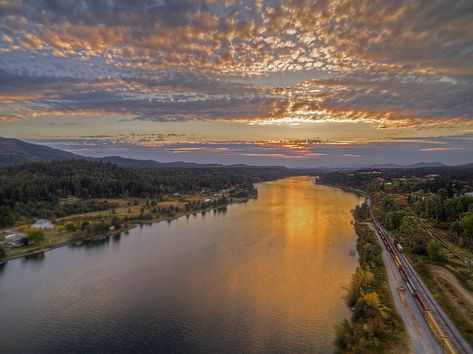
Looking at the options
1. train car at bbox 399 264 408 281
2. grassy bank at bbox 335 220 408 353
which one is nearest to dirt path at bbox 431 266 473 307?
train car at bbox 399 264 408 281

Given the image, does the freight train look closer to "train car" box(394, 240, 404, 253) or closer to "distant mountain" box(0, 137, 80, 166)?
"train car" box(394, 240, 404, 253)

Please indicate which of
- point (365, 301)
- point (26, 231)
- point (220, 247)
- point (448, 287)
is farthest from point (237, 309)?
point (26, 231)

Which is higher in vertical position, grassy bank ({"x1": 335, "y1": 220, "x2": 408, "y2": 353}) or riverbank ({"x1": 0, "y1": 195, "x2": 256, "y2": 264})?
grassy bank ({"x1": 335, "y1": 220, "x2": 408, "y2": 353})

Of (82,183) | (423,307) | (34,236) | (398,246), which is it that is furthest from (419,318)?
(82,183)

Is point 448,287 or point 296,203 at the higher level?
point 448,287

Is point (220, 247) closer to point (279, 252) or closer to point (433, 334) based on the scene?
point (279, 252)

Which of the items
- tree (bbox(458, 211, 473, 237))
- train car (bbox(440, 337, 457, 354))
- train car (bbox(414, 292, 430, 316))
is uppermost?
tree (bbox(458, 211, 473, 237))

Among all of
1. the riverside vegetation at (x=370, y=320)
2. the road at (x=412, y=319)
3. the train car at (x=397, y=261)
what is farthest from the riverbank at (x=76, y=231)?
the train car at (x=397, y=261)

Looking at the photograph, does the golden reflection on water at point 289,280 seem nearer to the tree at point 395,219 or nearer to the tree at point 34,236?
the tree at point 395,219
